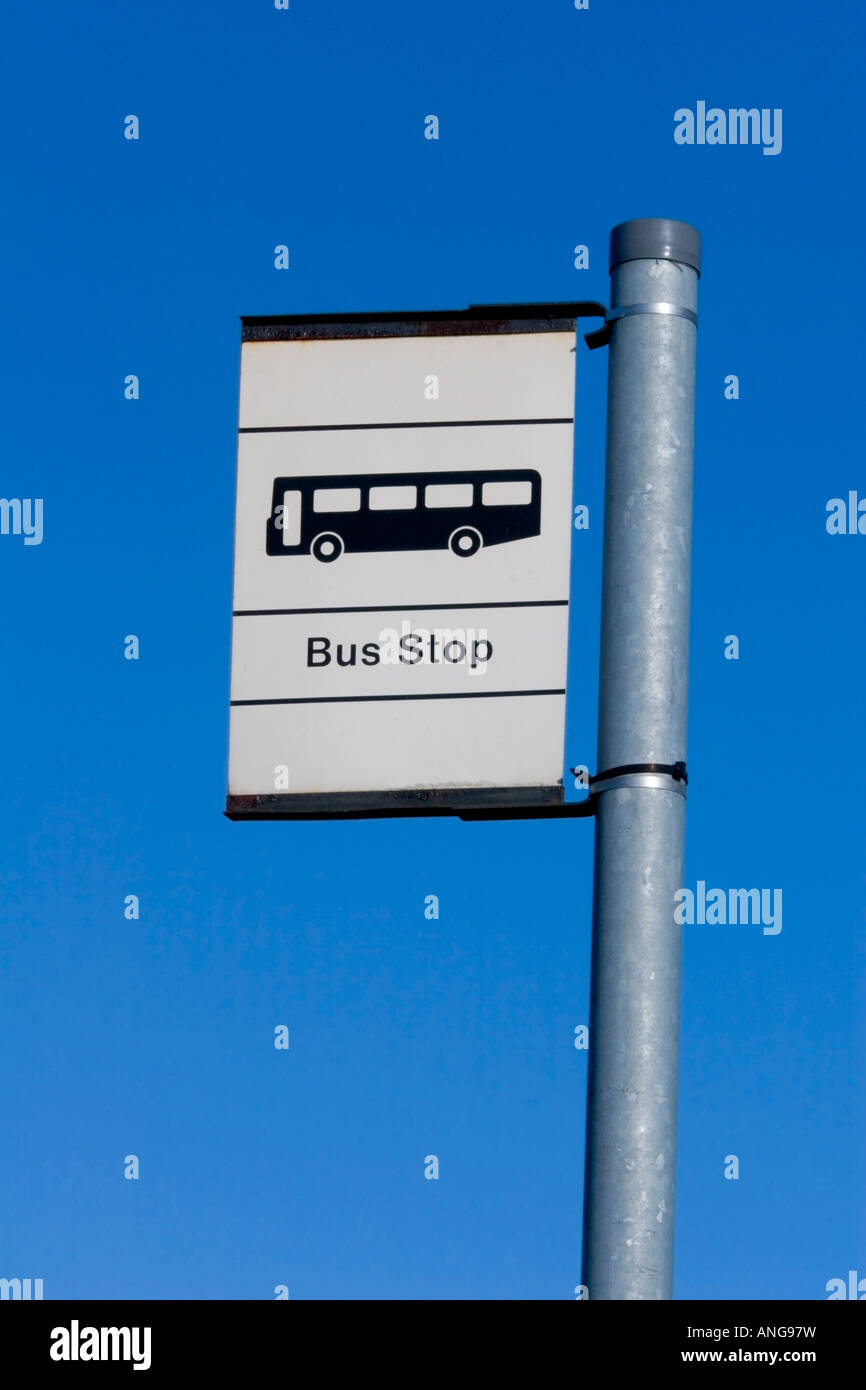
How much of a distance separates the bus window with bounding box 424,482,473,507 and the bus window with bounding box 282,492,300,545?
1.12ft

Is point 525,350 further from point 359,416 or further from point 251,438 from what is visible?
point 251,438

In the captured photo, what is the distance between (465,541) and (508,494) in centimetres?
16

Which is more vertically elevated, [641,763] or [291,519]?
[291,519]

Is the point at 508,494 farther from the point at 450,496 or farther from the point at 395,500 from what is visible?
the point at 395,500

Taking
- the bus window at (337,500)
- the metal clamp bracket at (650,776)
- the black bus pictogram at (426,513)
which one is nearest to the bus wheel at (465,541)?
the black bus pictogram at (426,513)

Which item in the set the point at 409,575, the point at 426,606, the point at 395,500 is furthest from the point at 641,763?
the point at 395,500

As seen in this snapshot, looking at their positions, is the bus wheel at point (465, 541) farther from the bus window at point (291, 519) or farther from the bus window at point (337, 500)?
the bus window at point (291, 519)

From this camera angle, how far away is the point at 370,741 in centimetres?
374

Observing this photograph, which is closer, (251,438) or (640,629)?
(640,629)

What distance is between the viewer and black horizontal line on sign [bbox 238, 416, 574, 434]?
383 cm

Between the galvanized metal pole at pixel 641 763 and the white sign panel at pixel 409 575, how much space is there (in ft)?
0.76

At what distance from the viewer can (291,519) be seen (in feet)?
12.7
